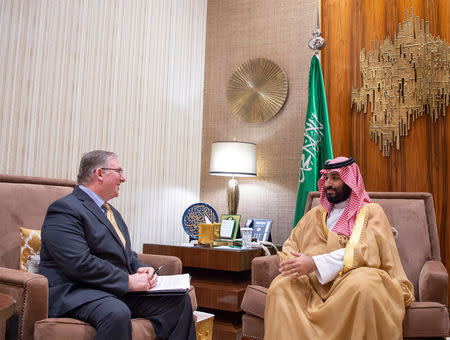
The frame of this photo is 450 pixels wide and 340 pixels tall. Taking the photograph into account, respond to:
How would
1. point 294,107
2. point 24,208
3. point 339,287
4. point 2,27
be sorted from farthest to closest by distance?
point 294,107 < point 2,27 < point 24,208 < point 339,287

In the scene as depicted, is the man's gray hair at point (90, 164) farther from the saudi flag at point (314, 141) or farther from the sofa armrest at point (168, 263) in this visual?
the saudi flag at point (314, 141)

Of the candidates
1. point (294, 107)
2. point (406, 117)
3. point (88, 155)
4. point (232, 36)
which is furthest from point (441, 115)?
point (88, 155)

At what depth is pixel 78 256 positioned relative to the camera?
5.52 ft

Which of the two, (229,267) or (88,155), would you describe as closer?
(88,155)

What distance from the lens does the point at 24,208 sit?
2.10 meters

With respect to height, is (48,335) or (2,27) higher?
(2,27)

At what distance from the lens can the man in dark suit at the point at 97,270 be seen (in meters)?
1.64

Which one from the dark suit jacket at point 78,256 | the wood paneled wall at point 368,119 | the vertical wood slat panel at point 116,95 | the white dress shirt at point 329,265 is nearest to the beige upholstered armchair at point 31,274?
the dark suit jacket at point 78,256

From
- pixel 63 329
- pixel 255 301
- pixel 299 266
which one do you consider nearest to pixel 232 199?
pixel 255 301

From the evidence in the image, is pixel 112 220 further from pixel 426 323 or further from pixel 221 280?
pixel 426 323

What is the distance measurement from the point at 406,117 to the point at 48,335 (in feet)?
9.29

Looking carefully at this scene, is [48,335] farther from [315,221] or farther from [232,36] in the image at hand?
[232,36]

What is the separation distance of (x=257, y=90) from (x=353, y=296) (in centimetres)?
250

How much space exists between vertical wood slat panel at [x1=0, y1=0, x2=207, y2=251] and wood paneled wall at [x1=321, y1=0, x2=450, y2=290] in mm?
1382
